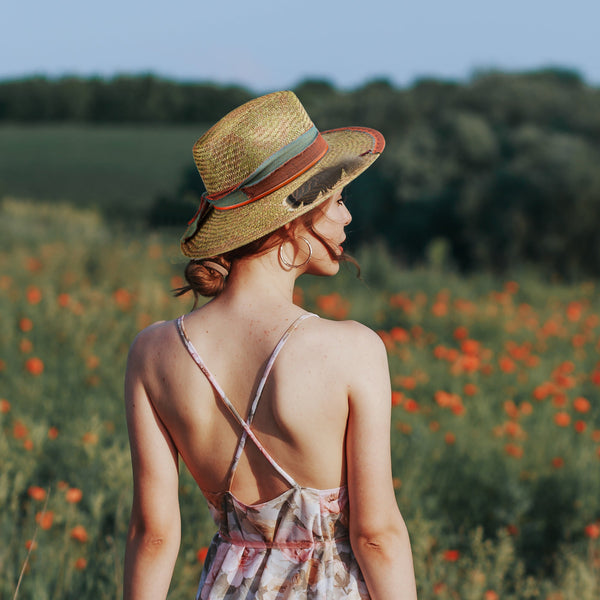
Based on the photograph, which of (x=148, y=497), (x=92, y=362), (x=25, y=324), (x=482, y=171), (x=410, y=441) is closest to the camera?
(x=148, y=497)

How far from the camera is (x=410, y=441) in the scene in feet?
13.0

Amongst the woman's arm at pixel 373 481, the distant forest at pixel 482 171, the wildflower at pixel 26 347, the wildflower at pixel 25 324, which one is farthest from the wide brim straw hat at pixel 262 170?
the distant forest at pixel 482 171

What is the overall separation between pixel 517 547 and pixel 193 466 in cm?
242

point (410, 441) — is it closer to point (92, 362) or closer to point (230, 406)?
point (92, 362)

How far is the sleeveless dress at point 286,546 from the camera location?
4.70 ft

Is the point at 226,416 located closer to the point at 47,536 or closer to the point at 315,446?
the point at 315,446

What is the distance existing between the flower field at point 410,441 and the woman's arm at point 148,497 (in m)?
0.59

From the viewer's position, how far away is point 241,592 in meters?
1.48

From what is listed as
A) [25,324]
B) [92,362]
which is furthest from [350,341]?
[25,324]

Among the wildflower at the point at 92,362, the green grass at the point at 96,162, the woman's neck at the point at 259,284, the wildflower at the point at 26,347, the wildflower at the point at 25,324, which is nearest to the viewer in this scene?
the woman's neck at the point at 259,284

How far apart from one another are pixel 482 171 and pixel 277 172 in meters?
13.6

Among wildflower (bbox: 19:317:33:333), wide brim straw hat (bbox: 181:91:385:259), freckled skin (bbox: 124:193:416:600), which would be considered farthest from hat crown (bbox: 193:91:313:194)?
wildflower (bbox: 19:317:33:333)

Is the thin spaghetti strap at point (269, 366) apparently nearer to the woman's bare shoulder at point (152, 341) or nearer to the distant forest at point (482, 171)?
the woman's bare shoulder at point (152, 341)

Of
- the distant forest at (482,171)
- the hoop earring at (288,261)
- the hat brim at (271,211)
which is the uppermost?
the hat brim at (271,211)
